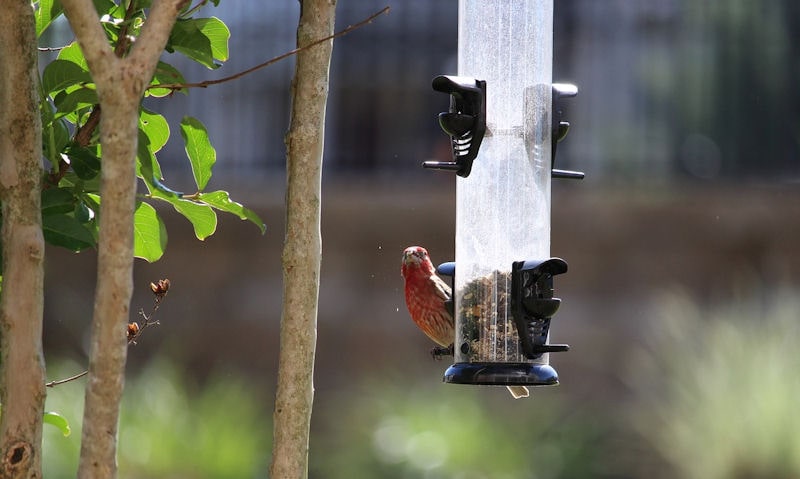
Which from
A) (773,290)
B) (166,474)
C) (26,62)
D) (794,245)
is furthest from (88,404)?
(794,245)

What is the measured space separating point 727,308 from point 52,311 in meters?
4.87

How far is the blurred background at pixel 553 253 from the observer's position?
7.68m

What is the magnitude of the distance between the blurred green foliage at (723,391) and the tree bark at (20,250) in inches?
234

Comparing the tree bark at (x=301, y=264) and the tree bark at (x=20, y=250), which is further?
the tree bark at (x=301, y=264)

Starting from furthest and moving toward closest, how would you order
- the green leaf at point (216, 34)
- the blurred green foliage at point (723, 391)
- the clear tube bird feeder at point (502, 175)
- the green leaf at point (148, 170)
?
the blurred green foliage at point (723, 391)
the clear tube bird feeder at point (502, 175)
the green leaf at point (216, 34)
the green leaf at point (148, 170)

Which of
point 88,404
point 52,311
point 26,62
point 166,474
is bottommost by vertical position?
point 166,474

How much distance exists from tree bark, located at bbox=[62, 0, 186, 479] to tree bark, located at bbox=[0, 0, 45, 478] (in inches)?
5.6

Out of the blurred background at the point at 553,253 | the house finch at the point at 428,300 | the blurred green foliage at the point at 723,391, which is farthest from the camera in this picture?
the blurred background at the point at 553,253

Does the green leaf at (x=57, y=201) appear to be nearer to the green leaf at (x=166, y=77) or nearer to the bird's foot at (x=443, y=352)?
the green leaf at (x=166, y=77)

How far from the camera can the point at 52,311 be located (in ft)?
31.8

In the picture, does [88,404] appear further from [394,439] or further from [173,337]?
[173,337]

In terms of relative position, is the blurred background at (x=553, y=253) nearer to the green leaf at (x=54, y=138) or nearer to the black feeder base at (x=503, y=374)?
the black feeder base at (x=503, y=374)

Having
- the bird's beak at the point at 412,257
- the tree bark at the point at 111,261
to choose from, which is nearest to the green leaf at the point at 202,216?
the tree bark at the point at 111,261

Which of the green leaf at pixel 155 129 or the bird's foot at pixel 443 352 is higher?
the green leaf at pixel 155 129
